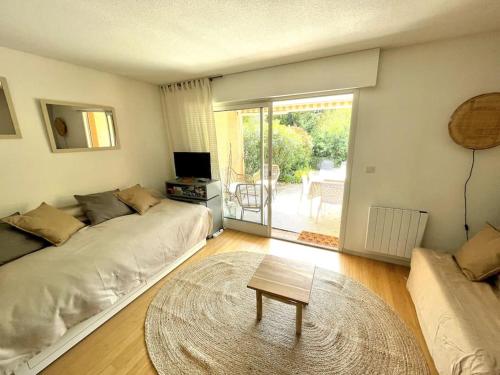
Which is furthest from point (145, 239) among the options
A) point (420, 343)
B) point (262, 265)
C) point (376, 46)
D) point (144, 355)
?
point (376, 46)

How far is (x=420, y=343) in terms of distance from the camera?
57.6 inches

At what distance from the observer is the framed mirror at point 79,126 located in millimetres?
2166

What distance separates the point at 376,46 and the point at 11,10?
285 cm

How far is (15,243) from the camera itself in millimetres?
1658

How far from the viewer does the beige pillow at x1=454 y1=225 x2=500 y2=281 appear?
1.46m

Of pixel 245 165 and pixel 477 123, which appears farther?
pixel 245 165

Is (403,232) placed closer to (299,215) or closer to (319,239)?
(319,239)

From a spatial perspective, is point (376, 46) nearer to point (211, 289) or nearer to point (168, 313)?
point (211, 289)

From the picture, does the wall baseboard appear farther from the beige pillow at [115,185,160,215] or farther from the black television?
the beige pillow at [115,185,160,215]

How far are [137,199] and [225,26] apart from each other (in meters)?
2.13

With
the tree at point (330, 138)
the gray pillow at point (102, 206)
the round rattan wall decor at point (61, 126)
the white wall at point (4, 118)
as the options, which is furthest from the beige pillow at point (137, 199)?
the tree at point (330, 138)

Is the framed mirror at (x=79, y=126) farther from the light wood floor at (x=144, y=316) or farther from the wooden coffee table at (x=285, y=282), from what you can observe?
the wooden coffee table at (x=285, y=282)

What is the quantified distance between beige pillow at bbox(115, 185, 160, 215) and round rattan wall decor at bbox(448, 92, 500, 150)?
11.0 ft

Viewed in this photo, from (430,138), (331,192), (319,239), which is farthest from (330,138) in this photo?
(430,138)
